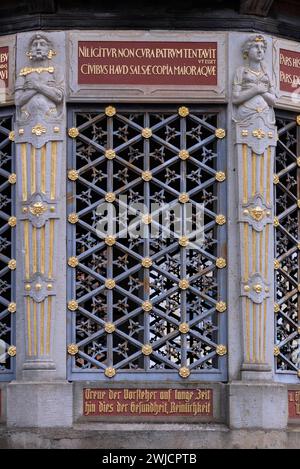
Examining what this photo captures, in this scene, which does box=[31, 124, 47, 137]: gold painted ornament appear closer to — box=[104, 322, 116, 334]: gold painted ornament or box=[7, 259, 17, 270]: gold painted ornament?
box=[7, 259, 17, 270]: gold painted ornament

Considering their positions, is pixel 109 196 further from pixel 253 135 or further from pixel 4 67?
pixel 4 67

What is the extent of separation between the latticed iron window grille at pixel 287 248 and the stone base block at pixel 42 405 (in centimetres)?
280

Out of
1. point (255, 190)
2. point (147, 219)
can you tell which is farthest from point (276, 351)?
point (147, 219)

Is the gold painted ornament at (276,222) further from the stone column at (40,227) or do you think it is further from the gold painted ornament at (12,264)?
the gold painted ornament at (12,264)

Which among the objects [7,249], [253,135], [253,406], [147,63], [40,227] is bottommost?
[253,406]

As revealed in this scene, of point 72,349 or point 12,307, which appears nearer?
point 72,349

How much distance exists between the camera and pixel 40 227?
22906 millimetres

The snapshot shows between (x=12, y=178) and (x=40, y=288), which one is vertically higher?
Answer: (x=12, y=178)

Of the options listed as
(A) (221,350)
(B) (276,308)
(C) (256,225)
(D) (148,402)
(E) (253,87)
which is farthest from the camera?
(B) (276,308)

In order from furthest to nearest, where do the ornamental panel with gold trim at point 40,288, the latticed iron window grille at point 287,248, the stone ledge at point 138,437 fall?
the latticed iron window grille at point 287,248, the ornamental panel with gold trim at point 40,288, the stone ledge at point 138,437

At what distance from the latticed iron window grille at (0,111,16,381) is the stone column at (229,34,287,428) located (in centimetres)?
285

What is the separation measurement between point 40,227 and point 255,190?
8.99 ft

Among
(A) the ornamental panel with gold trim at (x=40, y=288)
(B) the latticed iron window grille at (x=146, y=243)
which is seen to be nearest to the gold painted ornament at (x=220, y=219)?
(B) the latticed iron window grille at (x=146, y=243)

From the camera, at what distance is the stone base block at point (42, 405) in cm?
2241
